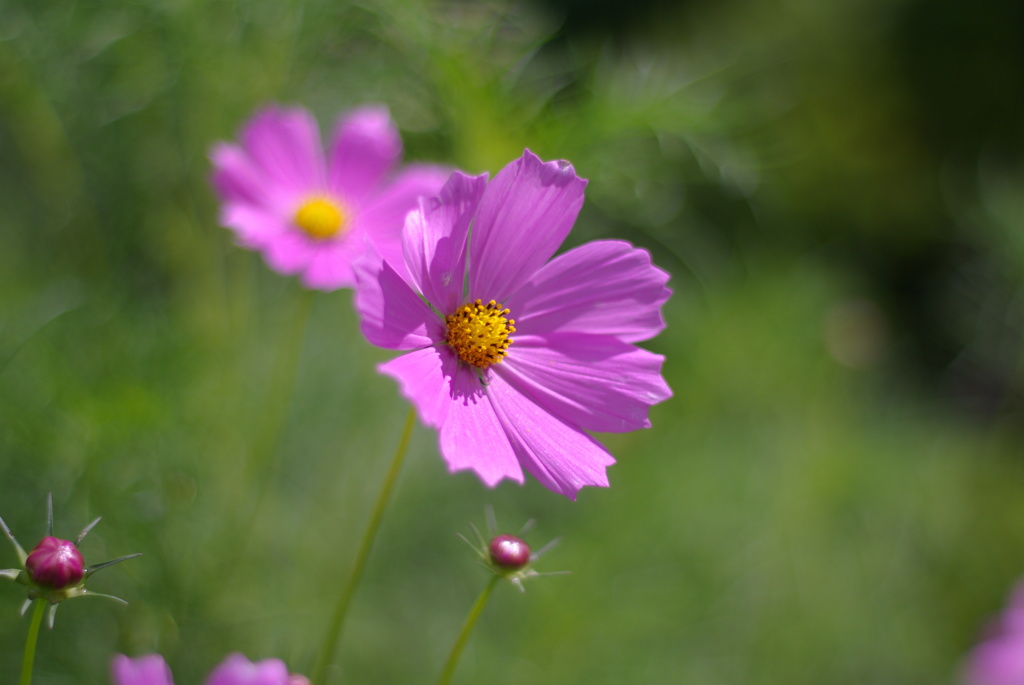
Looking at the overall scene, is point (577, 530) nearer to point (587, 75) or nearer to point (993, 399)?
point (587, 75)

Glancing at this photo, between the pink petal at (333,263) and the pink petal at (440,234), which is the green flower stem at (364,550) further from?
the pink petal at (333,263)

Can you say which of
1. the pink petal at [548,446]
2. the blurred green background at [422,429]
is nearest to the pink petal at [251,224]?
the blurred green background at [422,429]

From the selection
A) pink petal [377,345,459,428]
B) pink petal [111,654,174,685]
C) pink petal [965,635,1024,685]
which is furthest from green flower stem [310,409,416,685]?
pink petal [965,635,1024,685]

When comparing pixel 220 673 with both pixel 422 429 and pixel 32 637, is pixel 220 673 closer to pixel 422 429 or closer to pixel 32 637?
pixel 32 637

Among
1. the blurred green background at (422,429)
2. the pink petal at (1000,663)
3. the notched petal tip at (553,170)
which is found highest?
the notched petal tip at (553,170)

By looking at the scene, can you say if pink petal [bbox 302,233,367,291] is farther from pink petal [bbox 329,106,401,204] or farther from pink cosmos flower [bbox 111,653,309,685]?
pink cosmos flower [bbox 111,653,309,685]
